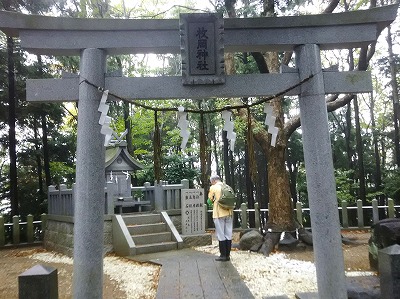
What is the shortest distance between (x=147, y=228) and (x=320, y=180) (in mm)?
7142

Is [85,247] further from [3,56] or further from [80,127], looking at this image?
[3,56]

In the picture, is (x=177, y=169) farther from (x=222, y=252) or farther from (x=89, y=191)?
(x=89, y=191)

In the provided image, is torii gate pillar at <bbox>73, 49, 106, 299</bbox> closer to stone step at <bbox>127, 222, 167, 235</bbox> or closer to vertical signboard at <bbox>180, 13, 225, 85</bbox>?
vertical signboard at <bbox>180, 13, 225, 85</bbox>

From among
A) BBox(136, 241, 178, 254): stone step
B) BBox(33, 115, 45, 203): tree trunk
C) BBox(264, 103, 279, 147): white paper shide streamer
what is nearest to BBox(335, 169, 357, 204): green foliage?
BBox(136, 241, 178, 254): stone step

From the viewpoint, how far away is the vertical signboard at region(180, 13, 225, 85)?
452 cm

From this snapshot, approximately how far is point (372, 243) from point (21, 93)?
47.0 ft

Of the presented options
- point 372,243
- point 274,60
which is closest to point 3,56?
point 274,60

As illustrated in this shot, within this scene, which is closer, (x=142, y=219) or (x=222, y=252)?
(x=222, y=252)

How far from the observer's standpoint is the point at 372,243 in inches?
286

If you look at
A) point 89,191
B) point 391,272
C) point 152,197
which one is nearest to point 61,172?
point 152,197

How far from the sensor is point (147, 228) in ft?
34.6

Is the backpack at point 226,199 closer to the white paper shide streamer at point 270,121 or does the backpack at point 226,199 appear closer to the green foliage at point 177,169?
the white paper shide streamer at point 270,121

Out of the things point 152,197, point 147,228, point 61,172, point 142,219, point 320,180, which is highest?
point 61,172

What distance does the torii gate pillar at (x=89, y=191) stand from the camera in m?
4.25
